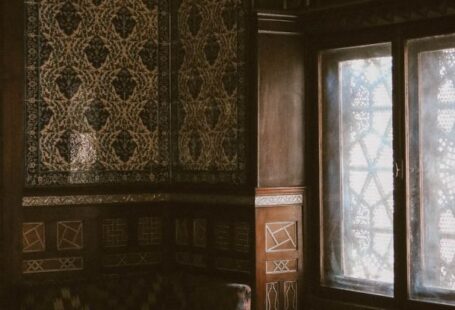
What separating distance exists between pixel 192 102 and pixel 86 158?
827mm

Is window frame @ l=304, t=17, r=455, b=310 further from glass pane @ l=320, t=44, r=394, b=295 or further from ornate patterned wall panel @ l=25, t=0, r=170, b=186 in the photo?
ornate patterned wall panel @ l=25, t=0, r=170, b=186

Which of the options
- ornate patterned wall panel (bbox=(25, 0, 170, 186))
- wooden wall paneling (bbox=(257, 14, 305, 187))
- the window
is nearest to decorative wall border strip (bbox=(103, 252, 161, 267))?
ornate patterned wall panel (bbox=(25, 0, 170, 186))

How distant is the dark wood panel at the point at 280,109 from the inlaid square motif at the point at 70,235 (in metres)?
1.26

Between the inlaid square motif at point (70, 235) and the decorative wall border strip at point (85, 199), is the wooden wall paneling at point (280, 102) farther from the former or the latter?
the inlaid square motif at point (70, 235)

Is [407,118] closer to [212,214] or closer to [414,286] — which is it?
[414,286]

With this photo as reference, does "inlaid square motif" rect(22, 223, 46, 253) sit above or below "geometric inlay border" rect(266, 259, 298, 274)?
above

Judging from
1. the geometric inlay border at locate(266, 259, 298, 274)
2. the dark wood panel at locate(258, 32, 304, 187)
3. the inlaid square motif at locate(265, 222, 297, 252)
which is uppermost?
the dark wood panel at locate(258, 32, 304, 187)

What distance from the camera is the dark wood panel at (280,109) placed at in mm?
5363

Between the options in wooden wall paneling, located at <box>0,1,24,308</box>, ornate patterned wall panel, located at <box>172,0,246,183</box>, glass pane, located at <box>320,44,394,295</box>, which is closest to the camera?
glass pane, located at <box>320,44,394,295</box>

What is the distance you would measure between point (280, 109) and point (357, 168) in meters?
0.64

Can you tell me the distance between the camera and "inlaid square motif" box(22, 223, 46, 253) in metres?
5.35

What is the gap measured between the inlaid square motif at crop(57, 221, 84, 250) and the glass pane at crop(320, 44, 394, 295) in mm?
1617

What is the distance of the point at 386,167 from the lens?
5.08m

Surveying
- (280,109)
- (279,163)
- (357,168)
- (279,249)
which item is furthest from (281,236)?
(280,109)
